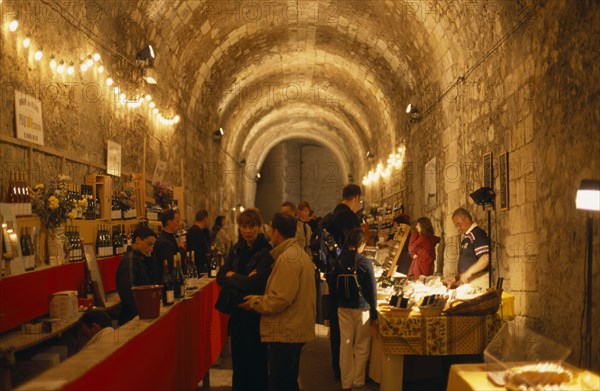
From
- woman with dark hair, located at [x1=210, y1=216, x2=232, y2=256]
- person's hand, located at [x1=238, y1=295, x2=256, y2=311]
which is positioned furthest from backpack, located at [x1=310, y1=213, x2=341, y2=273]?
woman with dark hair, located at [x1=210, y1=216, x2=232, y2=256]

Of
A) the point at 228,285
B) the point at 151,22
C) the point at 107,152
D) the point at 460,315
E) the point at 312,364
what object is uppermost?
the point at 151,22

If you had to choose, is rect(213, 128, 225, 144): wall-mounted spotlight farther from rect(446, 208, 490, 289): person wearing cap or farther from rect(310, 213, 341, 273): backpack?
rect(446, 208, 490, 289): person wearing cap

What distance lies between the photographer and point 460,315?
17.3 ft

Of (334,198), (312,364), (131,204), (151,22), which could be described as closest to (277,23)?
(151,22)

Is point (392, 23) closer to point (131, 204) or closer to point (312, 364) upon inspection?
point (131, 204)

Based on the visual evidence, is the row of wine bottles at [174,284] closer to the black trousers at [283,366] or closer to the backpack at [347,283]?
the black trousers at [283,366]

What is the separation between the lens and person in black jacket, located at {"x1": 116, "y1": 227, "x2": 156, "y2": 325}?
16.8 feet

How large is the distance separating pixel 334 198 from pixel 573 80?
26.5 m

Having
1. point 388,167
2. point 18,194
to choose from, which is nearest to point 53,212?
point 18,194

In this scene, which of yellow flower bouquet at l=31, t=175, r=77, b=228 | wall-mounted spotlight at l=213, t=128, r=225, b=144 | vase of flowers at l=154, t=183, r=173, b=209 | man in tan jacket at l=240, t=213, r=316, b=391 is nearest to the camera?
man in tan jacket at l=240, t=213, r=316, b=391

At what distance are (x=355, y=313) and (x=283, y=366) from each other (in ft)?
4.81

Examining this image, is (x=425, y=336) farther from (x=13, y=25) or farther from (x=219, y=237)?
(x=219, y=237)

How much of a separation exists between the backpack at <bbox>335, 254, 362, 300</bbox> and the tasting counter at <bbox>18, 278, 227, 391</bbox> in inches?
46.1

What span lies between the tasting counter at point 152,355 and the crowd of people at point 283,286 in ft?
1.13
